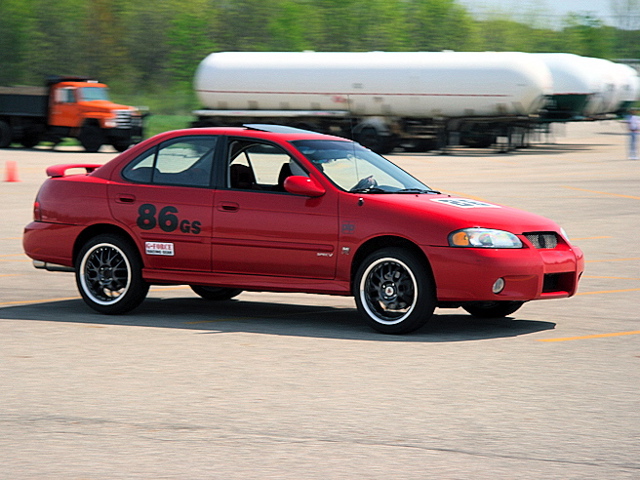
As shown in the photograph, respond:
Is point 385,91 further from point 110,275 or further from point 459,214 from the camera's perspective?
point 459,214

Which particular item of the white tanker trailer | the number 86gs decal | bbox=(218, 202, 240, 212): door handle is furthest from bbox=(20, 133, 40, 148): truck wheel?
bbox=(218, 202, 240, 212): door handle

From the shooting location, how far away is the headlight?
8.43 meters

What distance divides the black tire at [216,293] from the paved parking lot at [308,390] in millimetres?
122

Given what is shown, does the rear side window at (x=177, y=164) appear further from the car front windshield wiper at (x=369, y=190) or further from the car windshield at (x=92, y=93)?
the car windshield at (x=92, y=93)

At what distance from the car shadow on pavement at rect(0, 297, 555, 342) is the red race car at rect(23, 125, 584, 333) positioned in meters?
0.20

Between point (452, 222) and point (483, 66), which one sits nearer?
point (452, 222)

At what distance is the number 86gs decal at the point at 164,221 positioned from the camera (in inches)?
366

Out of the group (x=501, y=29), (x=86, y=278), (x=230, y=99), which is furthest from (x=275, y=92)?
(x=501, y=29)

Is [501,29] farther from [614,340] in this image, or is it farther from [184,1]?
[614,340]

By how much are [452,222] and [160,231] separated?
2.58 metres

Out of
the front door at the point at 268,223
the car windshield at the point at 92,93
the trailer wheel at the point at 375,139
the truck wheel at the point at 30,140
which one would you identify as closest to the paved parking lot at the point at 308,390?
the front door at the point at 268,223

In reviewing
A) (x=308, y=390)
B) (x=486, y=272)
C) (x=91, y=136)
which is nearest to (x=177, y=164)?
(x=486, y=272)

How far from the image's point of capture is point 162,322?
30.7ft

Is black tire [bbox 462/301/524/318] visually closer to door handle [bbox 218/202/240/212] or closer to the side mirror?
the side mirror
